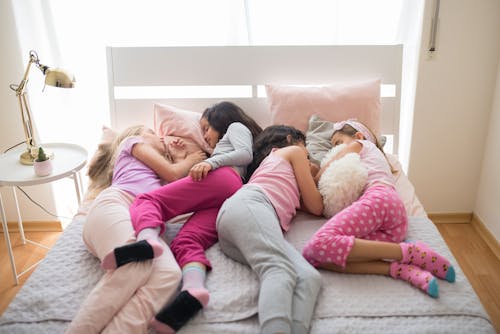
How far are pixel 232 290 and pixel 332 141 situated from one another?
38.6 inches

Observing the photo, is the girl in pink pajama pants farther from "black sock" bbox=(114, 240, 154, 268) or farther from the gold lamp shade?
the gold lamp shade

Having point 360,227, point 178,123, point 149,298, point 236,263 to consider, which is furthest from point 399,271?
point 178,123

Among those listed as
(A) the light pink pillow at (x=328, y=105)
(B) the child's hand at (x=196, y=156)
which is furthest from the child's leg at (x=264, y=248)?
(A) the light pink pillow at (x=328, y=105)

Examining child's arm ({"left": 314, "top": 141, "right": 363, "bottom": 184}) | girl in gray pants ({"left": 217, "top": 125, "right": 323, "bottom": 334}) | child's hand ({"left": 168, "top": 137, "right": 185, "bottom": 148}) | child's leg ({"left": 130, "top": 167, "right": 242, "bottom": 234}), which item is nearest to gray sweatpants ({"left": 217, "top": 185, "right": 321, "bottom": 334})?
girl in gray pants ({"left": 217, "top": 125, "right": 323, "bottom": 334})

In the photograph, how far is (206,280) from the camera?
1399 millimetres

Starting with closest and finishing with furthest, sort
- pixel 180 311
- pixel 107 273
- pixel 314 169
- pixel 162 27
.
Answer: pixel 180 311 < pixel 107 273 < pixel 314 169 < pixel 162 27

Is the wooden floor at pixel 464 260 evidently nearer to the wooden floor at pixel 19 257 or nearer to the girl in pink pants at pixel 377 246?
the wooden floor at pixel 19 257

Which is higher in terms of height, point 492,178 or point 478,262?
point 492,178

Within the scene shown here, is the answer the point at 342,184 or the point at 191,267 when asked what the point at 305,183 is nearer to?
the point at 342,184

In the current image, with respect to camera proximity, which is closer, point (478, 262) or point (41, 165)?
point (41, 165)

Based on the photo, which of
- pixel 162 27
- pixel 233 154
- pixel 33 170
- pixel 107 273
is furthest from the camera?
pixel 162 27

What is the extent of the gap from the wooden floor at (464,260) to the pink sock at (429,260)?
70 centimetres

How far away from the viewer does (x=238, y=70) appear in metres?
2.39

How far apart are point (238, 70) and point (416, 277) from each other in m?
1.46
